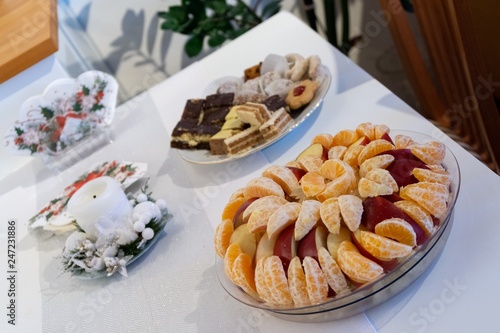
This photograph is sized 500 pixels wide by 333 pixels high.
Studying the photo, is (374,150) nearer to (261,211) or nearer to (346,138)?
(346,138)

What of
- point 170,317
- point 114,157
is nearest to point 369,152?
point 170,317

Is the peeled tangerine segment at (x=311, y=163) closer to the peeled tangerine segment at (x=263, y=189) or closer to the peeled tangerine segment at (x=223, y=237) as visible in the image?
the peeled tangerine segment at (x=263, y=189)

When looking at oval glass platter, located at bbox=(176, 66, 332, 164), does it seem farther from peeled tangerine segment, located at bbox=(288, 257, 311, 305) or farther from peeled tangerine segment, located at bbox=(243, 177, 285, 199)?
peeled tangerine segment, located at bbox=(288, 257, 311, 305)

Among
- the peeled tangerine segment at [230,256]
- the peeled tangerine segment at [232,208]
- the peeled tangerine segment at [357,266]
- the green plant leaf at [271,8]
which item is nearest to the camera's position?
the peeled tangerine segment at [357,266]

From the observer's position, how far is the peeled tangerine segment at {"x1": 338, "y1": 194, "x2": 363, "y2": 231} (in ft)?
2.45

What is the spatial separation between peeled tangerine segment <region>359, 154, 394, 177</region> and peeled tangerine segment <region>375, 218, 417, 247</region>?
12 cm

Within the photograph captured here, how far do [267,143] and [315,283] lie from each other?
0.52 metres

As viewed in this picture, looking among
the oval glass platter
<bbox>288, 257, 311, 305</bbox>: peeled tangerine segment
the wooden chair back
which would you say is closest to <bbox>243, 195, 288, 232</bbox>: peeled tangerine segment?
<bbox>288, 257, 311, 305</bbox>: peeled tangerine segment

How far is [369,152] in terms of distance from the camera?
873mm

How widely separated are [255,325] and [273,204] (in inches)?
8.4

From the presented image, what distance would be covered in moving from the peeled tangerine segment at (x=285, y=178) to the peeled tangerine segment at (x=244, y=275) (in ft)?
0.53

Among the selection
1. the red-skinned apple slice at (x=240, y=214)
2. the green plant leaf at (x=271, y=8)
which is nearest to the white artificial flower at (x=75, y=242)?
the red-skinned apple slice at (x=240, y=214)

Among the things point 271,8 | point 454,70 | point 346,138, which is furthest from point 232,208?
point 271,8

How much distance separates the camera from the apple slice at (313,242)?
760mm
